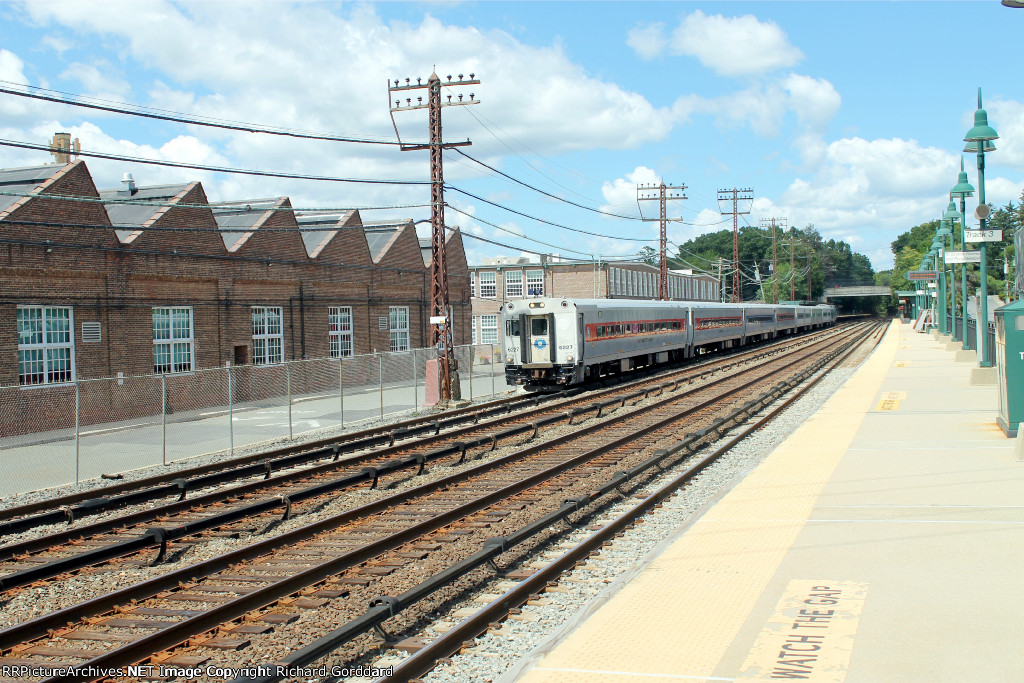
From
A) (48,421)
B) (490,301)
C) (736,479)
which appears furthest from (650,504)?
(490,301)

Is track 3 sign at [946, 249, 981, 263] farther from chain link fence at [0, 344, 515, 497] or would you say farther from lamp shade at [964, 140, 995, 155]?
chain link fence at [0, 344, 515, 497]

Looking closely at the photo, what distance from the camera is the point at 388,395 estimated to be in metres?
29.3

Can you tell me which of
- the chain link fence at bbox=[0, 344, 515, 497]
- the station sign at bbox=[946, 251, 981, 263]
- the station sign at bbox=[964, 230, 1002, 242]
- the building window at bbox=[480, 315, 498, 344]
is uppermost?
the station sign at bbox=[964, 230, 1002, 242]

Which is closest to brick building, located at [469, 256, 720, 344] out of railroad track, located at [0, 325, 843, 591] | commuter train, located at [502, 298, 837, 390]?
commuter train, located at [502, 298, 837, 390]

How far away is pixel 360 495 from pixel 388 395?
17.0 m

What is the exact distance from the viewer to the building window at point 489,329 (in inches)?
2480

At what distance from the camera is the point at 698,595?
7031mm

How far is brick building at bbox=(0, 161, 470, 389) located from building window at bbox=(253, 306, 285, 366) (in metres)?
0.05

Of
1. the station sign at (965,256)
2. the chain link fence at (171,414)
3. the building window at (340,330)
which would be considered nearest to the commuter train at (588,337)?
the chain link fence at (171,414)

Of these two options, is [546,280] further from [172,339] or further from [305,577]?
[305,577]

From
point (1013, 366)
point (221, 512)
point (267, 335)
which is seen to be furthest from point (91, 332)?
point (1013, 366)

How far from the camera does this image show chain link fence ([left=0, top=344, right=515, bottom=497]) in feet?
52.4

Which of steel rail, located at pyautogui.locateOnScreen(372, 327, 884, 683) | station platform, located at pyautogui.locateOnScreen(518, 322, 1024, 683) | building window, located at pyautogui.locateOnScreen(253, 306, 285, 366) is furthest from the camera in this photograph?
building window, located at pyautogui.locateOnScreen(253, 306, 285, 366)

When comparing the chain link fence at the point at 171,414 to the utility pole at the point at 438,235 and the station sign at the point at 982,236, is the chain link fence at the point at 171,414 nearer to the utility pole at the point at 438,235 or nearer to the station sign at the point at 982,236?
the utility pole at the point at 438,235
